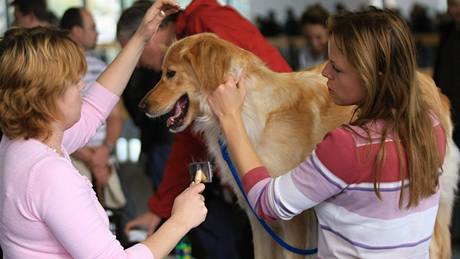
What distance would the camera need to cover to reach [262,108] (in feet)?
8.80

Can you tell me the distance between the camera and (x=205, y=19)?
122 inches

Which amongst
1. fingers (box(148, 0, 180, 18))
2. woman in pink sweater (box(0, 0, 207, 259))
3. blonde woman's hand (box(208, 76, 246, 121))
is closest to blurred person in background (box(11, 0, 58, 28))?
fingers (box(148, 0, 180, 18))

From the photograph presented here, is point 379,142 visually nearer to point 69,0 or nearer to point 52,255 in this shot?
point 52,255

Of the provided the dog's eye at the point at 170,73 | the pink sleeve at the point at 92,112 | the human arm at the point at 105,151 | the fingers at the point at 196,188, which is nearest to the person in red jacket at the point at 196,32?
the dog's eye at the point at 170,73

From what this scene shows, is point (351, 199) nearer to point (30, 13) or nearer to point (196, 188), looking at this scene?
point (196, 188)

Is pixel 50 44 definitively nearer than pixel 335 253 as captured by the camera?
Yes

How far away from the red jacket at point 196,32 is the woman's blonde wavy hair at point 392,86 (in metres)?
1.21

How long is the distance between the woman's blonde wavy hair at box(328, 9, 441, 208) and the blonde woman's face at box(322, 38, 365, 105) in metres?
0.02

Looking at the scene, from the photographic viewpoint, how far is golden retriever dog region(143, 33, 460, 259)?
2.67 metres

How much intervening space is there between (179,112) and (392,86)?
3.66 ft

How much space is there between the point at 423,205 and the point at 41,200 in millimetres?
1008

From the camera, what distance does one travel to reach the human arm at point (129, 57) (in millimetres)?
2361

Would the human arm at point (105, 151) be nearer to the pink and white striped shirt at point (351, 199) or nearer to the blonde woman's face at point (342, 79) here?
the pink and white striped shirt at point (351, 199)

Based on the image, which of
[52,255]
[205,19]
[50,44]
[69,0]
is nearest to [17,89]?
[50,44]
